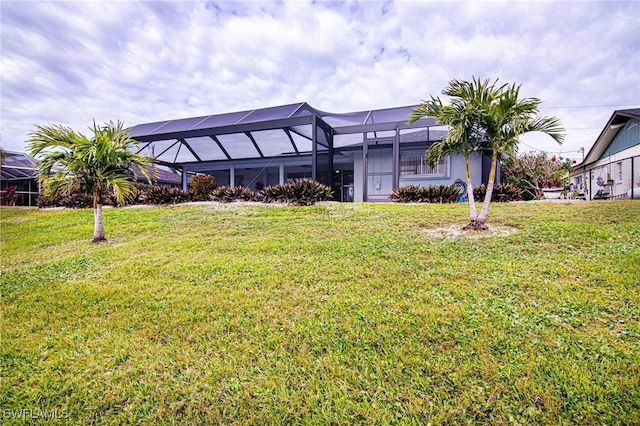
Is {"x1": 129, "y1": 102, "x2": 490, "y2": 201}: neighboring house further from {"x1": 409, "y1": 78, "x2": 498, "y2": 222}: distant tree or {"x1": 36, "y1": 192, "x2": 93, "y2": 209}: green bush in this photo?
→ {"x1": 409, "y1": 78, "x2": 498, "y2": 222}: distant tree

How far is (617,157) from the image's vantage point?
15734 mm

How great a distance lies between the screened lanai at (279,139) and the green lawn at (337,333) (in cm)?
766

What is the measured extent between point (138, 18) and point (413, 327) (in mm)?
9476

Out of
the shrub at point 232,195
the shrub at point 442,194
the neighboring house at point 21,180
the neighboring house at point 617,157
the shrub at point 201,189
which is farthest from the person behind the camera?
the neighboring house at point 21,180

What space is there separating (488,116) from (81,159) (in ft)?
30.7

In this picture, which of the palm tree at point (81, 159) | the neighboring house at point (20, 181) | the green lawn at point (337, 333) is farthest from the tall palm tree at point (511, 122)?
the neighboring house at point (20, 181)

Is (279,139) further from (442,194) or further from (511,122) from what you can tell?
(511,122)

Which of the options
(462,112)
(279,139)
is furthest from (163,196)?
(462,112)

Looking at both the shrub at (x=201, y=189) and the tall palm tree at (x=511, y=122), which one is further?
the shrub at (x=201, y=189)

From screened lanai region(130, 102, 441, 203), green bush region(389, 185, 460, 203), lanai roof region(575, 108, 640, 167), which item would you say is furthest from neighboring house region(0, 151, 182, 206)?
lanai roof region(575, 108, 640, 167)

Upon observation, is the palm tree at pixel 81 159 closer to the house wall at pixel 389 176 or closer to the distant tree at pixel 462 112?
the distant tree at pixel 462 112

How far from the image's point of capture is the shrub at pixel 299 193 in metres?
10.7

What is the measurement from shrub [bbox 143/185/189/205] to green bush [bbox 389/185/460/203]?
9428mm

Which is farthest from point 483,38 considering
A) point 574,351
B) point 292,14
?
point 574,351
